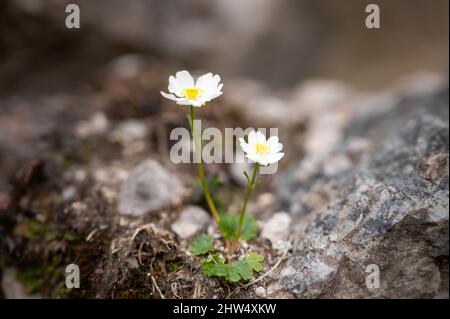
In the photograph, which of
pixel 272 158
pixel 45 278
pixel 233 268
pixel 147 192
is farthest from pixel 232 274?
pixel 45 278

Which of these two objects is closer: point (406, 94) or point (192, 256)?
point (192, 256)

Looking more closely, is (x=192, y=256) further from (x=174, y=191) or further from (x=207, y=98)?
(x=207, y=98)

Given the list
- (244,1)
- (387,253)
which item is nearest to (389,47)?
(244,1)

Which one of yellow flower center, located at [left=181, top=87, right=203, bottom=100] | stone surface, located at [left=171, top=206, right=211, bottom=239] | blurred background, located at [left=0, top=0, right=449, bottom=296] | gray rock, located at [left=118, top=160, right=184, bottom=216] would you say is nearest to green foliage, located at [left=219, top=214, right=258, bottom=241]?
stone surface, located at [left=171, top=206, right=211, bottom=239]

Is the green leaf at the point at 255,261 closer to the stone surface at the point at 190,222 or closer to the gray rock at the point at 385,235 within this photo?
the gray rock at the point at 385,235

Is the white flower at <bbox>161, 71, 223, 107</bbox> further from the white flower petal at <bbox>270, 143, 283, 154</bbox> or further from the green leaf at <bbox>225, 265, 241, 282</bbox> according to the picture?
the green leaf at <bbox>225, 265, 241, 282</bbox>

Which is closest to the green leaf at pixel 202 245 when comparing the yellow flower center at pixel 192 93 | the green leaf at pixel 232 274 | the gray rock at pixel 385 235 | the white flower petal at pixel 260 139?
the green leaf at pixel 232 274
